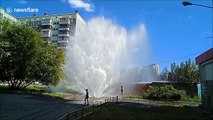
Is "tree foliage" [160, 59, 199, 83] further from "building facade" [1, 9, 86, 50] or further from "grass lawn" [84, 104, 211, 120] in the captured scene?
"grass lawn" [84, 104, 211, 120]

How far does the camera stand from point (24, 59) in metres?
39.7

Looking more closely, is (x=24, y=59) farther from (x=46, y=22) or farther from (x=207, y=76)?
(x=46, y=22)

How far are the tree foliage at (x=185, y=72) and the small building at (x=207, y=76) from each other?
4842 centimetres

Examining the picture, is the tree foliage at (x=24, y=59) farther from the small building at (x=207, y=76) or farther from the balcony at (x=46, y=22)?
the balcony at (x=46, y=22)

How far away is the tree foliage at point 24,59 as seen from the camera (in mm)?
39812

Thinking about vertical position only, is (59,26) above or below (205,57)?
above

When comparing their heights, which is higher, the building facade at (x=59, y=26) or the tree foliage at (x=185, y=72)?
the building facade at (x=59, y=26)

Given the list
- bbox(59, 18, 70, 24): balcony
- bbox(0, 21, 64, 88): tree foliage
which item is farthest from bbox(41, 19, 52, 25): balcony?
bbox(0, 21, 64, 88): tree foliage

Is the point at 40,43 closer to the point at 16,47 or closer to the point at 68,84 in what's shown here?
the point at 16,47

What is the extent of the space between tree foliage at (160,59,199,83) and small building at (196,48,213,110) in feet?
159

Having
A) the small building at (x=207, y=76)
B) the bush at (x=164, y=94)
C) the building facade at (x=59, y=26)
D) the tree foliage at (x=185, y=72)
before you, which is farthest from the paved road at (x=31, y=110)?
the building facade at (x=59, y=26)

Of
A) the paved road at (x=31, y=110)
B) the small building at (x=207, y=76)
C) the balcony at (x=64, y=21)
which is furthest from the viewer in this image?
the balcony at (x=64, y=21)

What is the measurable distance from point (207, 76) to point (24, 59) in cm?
2594

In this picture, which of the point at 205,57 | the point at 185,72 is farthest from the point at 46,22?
the point at 205,57
